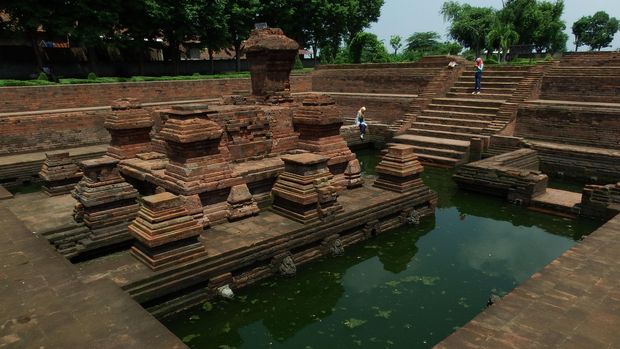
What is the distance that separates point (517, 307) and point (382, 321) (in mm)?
1513

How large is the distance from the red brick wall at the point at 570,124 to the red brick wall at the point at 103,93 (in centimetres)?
1293

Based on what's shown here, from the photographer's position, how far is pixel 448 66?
18672mm

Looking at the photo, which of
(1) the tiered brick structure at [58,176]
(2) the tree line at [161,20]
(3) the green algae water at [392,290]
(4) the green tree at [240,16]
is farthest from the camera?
(4) the green tree at [240,16]

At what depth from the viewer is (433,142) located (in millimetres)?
13922

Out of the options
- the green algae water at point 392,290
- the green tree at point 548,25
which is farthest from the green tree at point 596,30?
the green algae water at point 392,290

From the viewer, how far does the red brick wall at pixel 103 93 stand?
14.8m

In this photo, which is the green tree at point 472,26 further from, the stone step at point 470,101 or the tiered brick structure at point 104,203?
the tiered brick structure at point 104,203

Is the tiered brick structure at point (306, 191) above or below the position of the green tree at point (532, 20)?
below

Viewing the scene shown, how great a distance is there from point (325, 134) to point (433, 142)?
6.07m

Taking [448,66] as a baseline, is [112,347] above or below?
below

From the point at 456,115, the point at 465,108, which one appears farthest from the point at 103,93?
the point at 465,108

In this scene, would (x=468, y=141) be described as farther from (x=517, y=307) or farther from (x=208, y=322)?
(x=208, y=322)

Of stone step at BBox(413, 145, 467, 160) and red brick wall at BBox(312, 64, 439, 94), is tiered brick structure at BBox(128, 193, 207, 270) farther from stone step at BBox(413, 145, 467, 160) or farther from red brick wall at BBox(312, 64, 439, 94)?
red brick wall at BBox(312, 64, 439, 94)

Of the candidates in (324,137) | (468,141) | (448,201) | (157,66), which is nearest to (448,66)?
(468,141)
